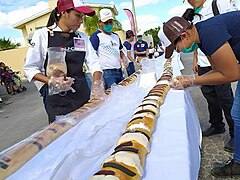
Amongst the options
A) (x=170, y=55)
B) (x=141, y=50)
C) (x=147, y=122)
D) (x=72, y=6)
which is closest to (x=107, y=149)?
(x=147, y=122)

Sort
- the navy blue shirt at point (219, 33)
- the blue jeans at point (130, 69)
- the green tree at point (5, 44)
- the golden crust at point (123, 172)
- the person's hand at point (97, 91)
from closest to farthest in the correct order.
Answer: the golden crust at point (123, 172) < the navy blue shirt at point (219, 33) < the person's hand at point (97, 91) < the blue jeans at point (130, 69) < the green tree at point (5, 44)

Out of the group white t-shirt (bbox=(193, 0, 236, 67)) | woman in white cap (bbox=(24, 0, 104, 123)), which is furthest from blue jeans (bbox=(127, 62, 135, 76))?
woman in white cap (bbox=(24, 0, 104, 123))

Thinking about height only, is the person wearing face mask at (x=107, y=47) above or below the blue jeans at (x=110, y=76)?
above

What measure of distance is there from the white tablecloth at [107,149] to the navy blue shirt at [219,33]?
43cm

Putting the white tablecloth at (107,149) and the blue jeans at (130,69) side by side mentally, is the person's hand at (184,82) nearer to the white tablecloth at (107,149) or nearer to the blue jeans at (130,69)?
the white tablecloth at (107,149)

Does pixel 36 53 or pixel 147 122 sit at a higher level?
pixel 36 53

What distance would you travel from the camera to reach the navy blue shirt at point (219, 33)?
4.17ft

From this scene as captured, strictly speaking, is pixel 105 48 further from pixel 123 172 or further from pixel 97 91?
pixel 123 172

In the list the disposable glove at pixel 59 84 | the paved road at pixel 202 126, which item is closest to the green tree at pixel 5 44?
the paved road at pixel 202 126

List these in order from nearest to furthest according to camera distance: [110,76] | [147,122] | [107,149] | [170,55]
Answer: [107,149]
[147,122]
[170,55]
[110,76]

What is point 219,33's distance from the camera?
1.28m

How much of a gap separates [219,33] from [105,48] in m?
1.92

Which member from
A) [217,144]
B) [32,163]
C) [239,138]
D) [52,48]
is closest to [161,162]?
[32,163]

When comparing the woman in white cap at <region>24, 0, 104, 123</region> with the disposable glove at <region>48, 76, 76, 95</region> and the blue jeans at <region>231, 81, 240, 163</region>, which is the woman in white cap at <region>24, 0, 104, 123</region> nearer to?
the disposable glove at <region>48, 76, 76, 95</region>
